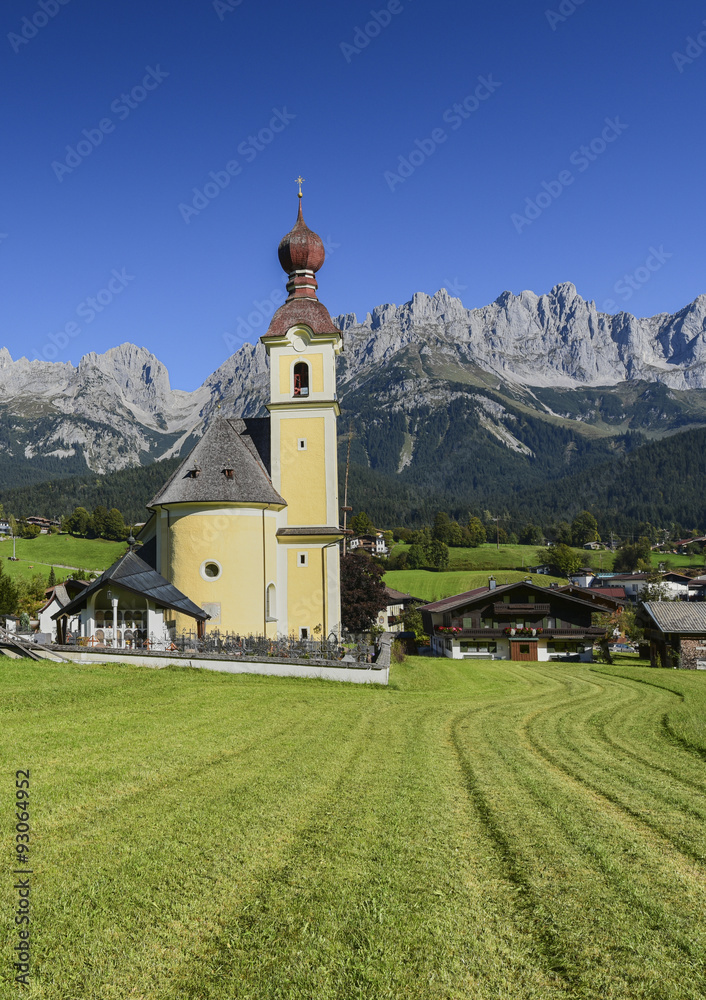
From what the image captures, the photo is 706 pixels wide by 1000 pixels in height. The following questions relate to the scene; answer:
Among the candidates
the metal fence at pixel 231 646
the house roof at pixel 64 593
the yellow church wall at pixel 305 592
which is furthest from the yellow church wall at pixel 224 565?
the house roof at pixel 64 593

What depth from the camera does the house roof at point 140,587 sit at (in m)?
24.8

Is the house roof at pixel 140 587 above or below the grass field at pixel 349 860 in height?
above

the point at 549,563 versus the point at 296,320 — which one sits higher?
the point at 296,320

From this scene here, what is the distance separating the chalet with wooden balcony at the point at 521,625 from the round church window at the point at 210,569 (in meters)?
23.2

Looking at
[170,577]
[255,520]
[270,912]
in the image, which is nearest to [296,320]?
[255,520]

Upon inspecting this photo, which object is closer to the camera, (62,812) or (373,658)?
(62,812)

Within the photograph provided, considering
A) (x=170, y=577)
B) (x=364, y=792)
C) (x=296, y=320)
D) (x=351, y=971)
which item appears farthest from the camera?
(x=296, y=320)

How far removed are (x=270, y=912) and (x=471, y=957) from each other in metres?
1.64

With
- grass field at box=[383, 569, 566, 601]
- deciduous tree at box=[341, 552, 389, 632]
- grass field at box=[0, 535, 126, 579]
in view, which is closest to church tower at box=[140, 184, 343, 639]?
deciduous tree at box=[341, 552, 389, 632]

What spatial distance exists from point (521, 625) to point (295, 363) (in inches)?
1016

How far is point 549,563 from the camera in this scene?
12081 centimetres

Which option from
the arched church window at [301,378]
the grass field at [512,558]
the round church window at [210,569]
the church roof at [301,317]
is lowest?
the round church window at [210,569]

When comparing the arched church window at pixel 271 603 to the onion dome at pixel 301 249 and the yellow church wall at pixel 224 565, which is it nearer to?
the yellow church wall at pixel 224 565

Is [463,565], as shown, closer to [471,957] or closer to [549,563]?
[549,563]
